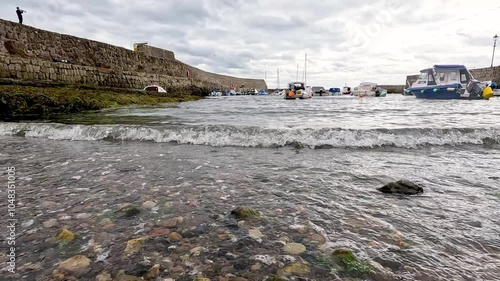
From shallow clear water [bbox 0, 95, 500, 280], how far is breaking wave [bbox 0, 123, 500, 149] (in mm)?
53

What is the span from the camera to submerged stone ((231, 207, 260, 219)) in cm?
288

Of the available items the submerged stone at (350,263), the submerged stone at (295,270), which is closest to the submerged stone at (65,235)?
the submerged stone at (295,270)

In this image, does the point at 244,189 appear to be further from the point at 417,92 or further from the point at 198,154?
the point at 417,92

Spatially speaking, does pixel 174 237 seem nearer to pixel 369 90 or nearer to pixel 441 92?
pixel 441 92

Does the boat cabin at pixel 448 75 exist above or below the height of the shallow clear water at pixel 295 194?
above

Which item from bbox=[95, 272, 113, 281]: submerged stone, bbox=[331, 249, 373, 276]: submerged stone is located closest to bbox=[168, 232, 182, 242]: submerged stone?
bbox=[95, 272, 113, 281]: submerged stone

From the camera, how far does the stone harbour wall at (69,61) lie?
22.7 meters

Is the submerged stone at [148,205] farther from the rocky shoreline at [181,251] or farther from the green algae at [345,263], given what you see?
the green algae at [345,263]

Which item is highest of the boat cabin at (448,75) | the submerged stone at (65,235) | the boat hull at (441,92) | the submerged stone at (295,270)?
the boat cabin at (448,75)

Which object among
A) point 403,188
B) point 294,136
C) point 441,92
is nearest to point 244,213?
point 403,188

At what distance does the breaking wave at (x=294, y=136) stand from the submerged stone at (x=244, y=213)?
4456 mm

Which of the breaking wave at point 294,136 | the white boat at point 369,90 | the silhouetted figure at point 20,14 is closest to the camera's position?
the breaking wave at point 294,136

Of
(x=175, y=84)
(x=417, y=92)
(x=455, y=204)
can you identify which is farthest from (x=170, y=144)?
(x=175, y=84)

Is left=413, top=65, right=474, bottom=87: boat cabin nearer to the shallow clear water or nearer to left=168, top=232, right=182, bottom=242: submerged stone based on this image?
the shallow clear water
